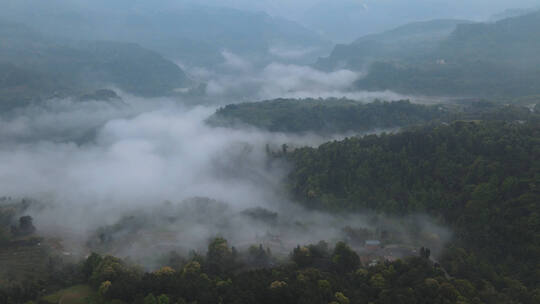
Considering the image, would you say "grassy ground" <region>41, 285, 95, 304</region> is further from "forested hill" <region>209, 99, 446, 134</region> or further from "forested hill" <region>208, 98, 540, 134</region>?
"forested hill" <region>209, 99, 446, 134</region>

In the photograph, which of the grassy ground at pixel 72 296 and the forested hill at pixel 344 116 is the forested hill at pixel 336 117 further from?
the grassy ground at pixel 72 296

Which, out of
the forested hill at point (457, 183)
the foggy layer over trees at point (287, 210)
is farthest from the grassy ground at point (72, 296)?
the forested hill at point (457, 183)

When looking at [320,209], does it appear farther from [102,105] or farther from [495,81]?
[102,105]

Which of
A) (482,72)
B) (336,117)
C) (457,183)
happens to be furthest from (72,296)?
(482,72)

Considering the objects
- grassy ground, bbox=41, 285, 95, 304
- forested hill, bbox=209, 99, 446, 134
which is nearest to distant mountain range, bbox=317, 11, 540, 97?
forested hill, bbox=209, 99, 446, 134

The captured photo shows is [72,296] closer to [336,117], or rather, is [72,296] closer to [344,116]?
[336,117]

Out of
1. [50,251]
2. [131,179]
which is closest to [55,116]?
[131,179]
